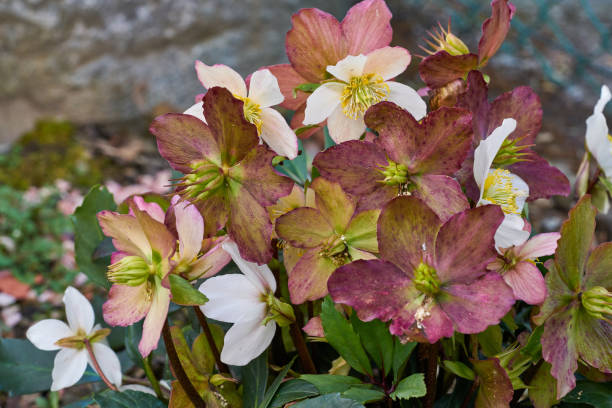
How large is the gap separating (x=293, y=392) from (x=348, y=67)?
13.2 inches

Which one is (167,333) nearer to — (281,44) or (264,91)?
(264,91)

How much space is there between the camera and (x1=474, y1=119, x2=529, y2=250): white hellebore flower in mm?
507

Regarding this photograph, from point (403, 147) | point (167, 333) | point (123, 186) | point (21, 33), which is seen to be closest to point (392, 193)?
point (403, 147)

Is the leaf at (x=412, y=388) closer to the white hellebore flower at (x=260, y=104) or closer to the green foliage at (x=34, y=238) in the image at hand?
the white hellebore flower at (x=260, y=104)

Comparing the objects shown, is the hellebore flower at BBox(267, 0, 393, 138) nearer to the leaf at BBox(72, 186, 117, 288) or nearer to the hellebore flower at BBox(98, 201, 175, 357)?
the hellebore flower at BBox(98, 201, 175, 357)

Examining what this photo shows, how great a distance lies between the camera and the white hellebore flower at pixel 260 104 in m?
0.56

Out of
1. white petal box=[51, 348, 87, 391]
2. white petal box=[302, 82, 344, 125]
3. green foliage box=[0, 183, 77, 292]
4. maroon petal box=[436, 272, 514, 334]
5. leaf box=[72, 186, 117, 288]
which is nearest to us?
maroon petal box=[436, 272, 514, 334]

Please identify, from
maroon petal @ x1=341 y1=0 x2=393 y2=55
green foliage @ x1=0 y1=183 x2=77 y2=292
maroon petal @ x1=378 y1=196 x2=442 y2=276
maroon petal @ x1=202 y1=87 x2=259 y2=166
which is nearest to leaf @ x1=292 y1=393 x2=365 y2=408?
maroon petal @ x1=378 y1=196 x2=442 y2=276

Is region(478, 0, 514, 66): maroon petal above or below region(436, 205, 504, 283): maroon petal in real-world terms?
above

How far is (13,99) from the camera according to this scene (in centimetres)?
224

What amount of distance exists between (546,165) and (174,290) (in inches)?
16.6

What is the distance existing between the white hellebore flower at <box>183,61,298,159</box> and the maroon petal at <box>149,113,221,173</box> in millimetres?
34

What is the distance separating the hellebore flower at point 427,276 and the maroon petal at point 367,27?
0.65 ft

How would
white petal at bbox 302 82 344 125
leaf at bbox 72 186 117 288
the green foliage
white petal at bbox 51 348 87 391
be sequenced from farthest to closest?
the green foliage → leaf at bbox 72 186 117 288 → white petal at bbox 51 348 87 391 → white petal at bbox 302 82 344 125
